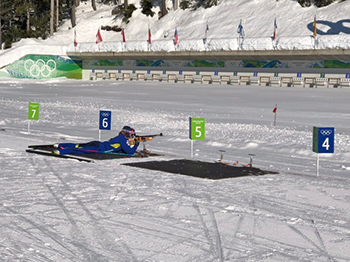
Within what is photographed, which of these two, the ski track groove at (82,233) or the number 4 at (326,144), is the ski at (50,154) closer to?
the ski track groove at (82,233)

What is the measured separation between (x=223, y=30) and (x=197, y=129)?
37081 millimetres

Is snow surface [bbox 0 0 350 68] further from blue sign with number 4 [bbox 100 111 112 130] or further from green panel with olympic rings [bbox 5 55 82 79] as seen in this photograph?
blue sign with number 4 [bbox 100 111 112 130]

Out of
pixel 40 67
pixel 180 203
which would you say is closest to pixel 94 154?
pixel 180 203

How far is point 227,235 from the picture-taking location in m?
6.93

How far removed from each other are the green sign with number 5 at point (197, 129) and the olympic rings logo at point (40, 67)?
41358 mm

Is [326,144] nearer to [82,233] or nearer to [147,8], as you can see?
[82,233]

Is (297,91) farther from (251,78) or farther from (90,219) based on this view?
(90,219)

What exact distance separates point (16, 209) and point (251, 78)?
36.5 metres

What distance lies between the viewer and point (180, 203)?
8.75 meters

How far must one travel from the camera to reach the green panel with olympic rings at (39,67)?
Answer: 52.7 m

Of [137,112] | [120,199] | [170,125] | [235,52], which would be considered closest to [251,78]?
[235,52]

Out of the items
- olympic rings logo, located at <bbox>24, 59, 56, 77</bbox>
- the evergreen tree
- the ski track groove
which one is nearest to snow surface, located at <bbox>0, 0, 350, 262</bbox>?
the ski track groove

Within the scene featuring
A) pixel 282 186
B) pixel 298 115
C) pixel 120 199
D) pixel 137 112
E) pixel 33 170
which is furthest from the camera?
pixel 137 112

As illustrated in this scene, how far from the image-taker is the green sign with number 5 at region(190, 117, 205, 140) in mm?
13933
